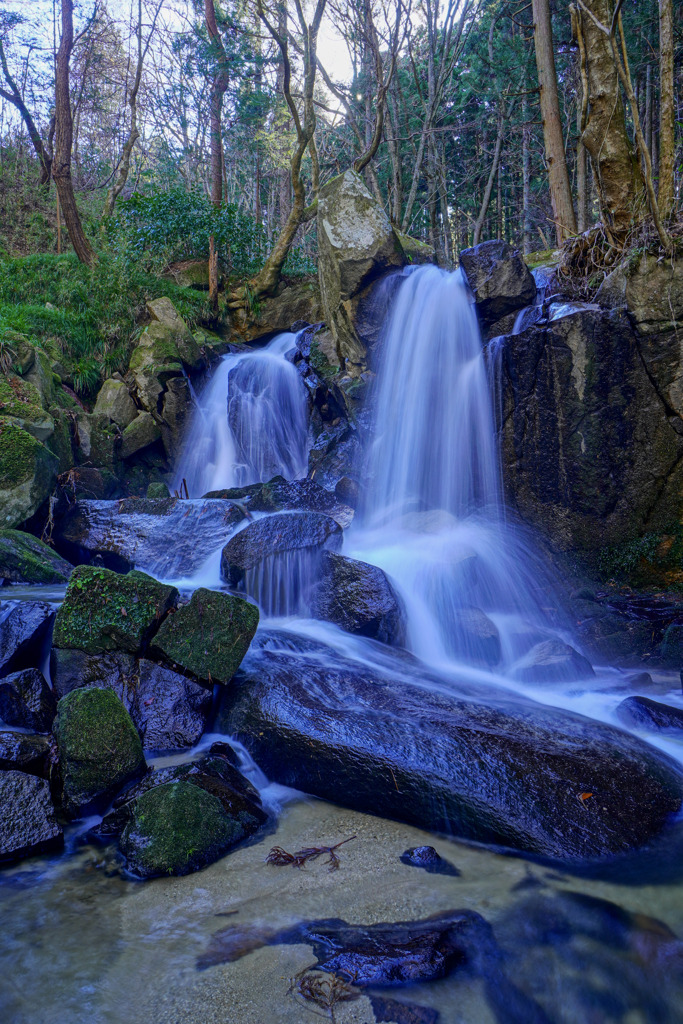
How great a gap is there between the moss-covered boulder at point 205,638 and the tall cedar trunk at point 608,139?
23.8 feet

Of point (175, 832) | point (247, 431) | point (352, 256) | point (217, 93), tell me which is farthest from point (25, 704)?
point (217, 93)

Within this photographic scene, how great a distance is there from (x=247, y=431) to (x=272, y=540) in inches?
206

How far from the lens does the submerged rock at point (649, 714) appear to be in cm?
445

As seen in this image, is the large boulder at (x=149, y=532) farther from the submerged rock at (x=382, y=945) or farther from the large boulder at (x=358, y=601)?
the submerged rock at (x=382, y=945)

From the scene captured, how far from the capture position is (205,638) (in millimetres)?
4418

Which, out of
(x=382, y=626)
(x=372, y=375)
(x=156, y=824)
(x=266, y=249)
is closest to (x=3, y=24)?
(x=266, y=249)

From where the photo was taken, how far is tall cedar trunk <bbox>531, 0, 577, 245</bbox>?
10.8 m

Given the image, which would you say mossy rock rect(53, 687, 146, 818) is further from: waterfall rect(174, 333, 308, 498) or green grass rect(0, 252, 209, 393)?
green grass rect(0, 252, 209, 393)

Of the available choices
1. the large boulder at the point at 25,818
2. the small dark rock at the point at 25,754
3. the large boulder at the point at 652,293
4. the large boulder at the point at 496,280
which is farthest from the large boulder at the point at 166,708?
the large boulder at the point at 496,280

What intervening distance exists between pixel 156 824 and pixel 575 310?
22.6 feet

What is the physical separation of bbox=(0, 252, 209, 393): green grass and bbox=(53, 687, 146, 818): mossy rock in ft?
29.2

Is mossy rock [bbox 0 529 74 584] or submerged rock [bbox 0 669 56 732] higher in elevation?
mossy rock [bbox 0 529 74 584]

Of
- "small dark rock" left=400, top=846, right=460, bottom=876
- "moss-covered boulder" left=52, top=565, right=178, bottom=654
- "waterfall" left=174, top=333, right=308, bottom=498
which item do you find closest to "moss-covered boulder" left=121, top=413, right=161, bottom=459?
"waterfall" left=174, top=333, right=308, bottom=498

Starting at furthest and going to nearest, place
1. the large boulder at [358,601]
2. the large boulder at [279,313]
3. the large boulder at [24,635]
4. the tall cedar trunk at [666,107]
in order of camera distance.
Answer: the large boulder at [279,313]
the tall cedar trunk at [666,107]
the large boulder at [358,601]
the large boulder at [24,635]
